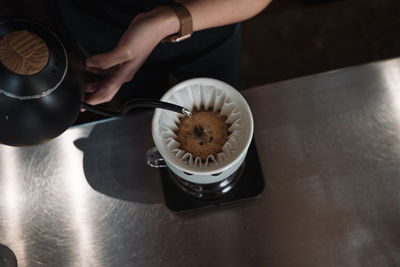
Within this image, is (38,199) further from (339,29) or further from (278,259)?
(339,29)

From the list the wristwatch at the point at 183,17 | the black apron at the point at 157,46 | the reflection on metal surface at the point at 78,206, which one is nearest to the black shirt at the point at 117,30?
the black apron at the point at 157,46

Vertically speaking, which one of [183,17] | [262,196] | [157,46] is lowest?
[262,196]

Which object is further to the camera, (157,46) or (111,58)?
(157,46)

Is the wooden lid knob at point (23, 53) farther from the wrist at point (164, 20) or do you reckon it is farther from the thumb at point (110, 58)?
the wrist at point (164, 20)

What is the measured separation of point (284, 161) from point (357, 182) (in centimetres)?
18

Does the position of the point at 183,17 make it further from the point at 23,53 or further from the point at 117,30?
the point at 23,53

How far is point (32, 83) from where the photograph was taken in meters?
0.53

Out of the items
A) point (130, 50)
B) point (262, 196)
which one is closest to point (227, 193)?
point (262, 196)

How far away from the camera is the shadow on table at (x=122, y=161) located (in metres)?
0.91

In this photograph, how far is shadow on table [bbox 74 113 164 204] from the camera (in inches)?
35.8

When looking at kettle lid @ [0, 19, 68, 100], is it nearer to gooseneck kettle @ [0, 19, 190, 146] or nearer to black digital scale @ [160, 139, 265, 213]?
gooseneck kettle @ [0, 19, 190, 146]

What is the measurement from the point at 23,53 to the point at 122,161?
0.46m

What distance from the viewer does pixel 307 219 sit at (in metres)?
0.86

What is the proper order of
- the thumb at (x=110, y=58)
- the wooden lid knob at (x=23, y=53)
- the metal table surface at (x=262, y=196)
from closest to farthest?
1. the wooden lid knob at (x=23, y=53)
2. the thumb at (x=110, y=58)
3. the metal table surface at (x=262, y=196)
